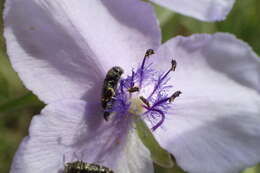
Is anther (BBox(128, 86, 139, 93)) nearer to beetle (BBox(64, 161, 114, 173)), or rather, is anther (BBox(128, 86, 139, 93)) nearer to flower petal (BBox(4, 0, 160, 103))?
flower petal (BBox(4, 0, 160, 103))

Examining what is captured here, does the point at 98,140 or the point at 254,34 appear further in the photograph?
the point at 254,34

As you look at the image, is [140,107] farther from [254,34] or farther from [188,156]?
[254,34]

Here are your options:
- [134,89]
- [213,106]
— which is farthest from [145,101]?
[213,106]

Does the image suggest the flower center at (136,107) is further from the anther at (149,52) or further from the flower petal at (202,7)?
the flower petal at (202,7)

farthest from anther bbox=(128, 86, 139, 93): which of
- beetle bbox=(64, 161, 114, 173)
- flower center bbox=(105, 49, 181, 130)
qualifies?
beetle bbox=(64, 161, 114, 173)

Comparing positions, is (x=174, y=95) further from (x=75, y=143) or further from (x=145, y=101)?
(x=75, y=143)

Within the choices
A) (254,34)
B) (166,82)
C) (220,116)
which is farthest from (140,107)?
(254,34)
